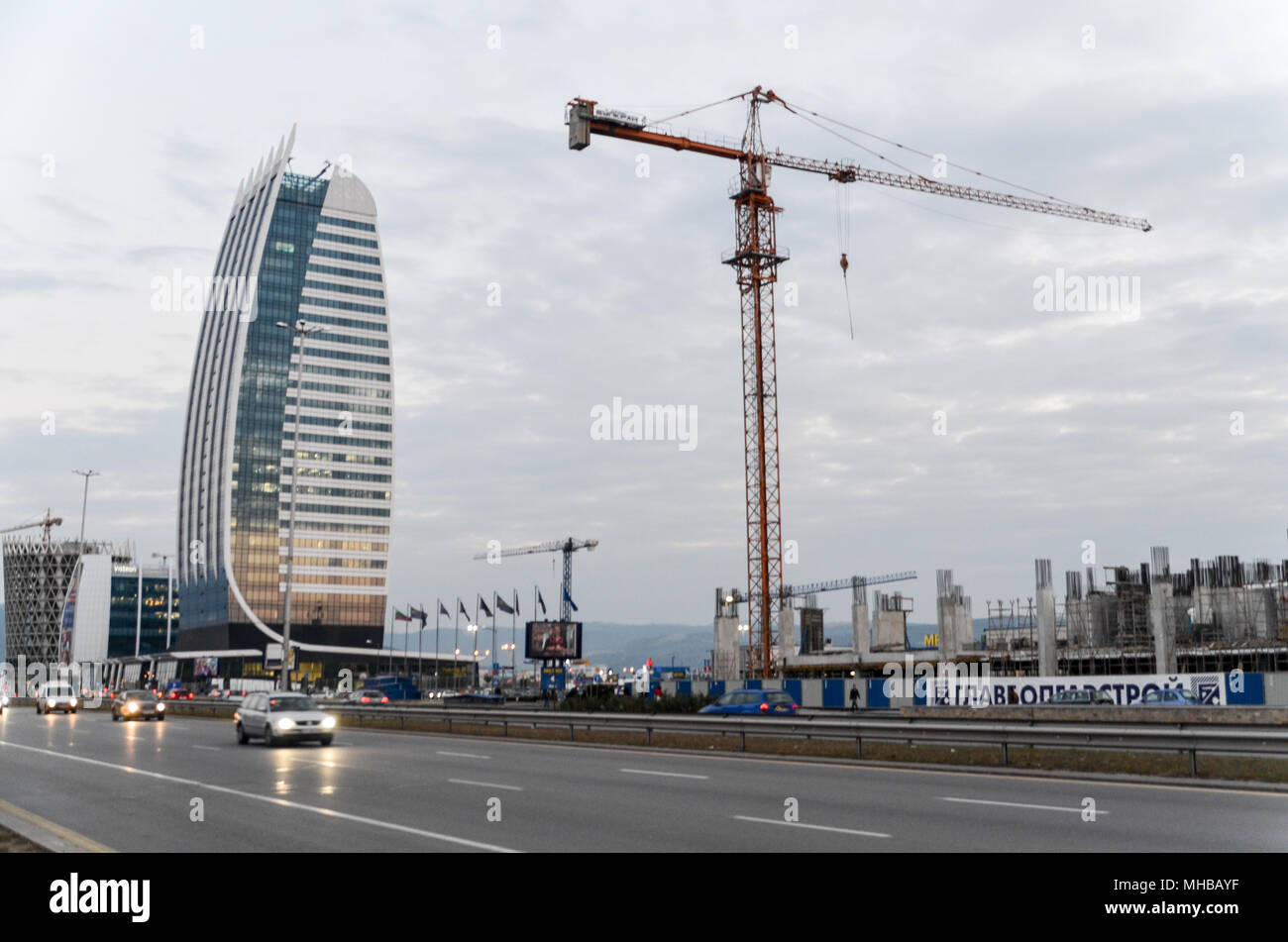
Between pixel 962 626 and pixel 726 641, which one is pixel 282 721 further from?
pixel 726 641

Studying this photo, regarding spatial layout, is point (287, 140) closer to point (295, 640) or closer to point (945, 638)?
point (295, 640)

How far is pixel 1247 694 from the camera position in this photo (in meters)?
39.8

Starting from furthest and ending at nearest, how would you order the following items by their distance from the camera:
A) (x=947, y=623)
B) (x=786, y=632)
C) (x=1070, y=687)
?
(x=786, y=632), (x=947, y=623), (x=1070, y=687)

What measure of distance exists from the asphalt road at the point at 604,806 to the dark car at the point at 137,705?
25.4m

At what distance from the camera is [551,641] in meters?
83.1

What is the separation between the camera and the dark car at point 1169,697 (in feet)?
127

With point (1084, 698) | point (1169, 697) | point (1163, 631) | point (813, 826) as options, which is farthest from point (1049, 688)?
point (813, 826)

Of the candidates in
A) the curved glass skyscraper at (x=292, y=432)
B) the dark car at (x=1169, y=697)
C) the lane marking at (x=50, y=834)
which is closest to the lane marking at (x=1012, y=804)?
the lane marking at (x=50, y=834)

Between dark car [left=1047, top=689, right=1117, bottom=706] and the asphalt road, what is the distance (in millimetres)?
22612

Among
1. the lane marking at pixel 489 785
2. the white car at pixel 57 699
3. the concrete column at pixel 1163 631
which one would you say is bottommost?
the white car at pixel 57 699

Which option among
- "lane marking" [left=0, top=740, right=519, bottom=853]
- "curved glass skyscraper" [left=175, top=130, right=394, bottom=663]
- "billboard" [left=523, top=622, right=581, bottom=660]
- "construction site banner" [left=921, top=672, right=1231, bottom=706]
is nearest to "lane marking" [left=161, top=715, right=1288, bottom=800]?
"lane marking" [left=0, top=740, right=519, bottom=853]

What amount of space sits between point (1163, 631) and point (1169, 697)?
13.9 metres

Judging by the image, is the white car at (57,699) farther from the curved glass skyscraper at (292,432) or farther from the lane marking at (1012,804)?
the curved glass skyscraper at (292,432)
